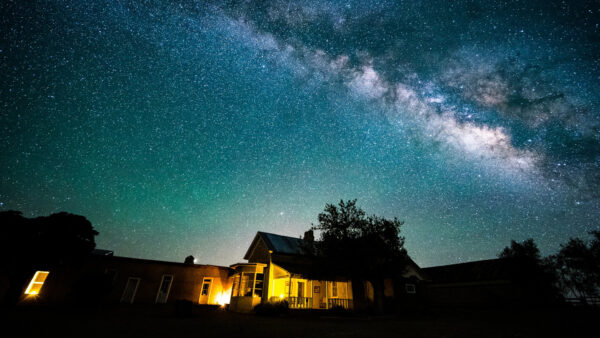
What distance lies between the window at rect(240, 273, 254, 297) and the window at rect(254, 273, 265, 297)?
500mm

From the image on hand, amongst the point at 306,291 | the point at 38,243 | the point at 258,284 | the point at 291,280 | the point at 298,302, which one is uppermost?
the point at 38,243

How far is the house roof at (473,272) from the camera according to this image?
3272 cm

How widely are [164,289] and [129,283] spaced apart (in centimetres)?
328

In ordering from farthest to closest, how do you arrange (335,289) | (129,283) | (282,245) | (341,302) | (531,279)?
(531,279)
(282,245)
(335,289)
(129,283)
(341,302)

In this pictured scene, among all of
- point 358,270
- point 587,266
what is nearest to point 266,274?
point 358,270

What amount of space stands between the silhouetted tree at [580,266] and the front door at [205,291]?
199 ft

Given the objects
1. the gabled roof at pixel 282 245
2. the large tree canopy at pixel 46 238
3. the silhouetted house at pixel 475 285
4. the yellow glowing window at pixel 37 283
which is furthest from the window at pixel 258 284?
the silhouetted house at pixel 475 285

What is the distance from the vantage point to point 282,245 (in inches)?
1083

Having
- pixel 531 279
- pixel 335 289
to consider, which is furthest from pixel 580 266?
pixel 335 289

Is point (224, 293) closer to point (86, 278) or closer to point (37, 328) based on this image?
point (86, 278)

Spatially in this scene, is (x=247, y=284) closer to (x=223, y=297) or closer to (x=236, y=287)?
(x=236, y=287)

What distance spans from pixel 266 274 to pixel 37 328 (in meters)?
16.4

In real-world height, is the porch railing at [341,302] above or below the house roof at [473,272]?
below

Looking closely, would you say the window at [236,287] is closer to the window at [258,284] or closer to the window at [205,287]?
the window at [258,284]
